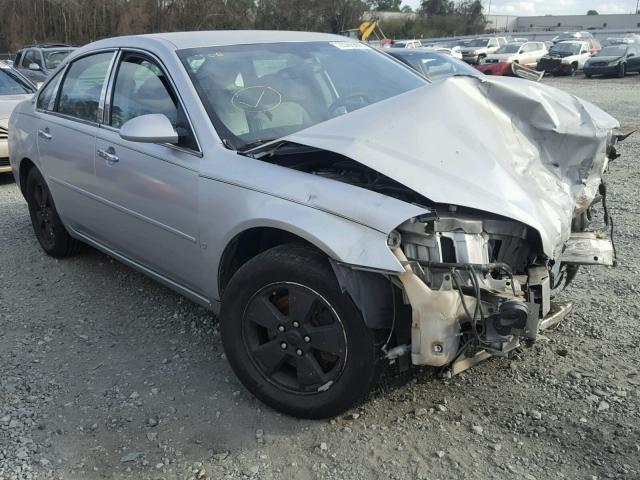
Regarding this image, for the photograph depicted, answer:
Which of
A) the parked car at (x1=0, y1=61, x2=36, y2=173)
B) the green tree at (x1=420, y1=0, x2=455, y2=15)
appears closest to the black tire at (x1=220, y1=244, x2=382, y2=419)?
the parked car at (x1=0, y1=61, x2=36, y2=173)

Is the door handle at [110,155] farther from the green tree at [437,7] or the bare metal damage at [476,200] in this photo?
the green tree at [437,7]

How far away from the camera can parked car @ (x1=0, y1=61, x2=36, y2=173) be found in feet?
25.4

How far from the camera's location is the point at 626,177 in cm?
760

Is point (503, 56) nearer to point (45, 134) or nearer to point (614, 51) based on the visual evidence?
point (614, 51)

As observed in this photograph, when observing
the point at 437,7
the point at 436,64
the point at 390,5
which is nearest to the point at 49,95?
the point at 436,64

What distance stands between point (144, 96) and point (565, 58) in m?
32.8

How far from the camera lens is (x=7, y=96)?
835 cm

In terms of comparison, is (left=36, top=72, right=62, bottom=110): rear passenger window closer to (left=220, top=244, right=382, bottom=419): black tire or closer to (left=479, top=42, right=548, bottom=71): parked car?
(left=220, top=244, right=382, bottom=419): black tire

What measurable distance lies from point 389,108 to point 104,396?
204 centimetres

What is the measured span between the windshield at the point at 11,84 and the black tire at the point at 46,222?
4081 mm

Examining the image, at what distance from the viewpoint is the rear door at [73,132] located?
4.11 m

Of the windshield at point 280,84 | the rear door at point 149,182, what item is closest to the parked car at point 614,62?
the windshield at point 280,84

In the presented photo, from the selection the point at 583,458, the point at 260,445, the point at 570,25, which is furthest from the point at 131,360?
the point at 570,25

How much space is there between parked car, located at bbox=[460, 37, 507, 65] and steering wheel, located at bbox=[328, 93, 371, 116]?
3154 centimetres
